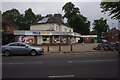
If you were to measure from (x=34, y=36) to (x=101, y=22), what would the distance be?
7625 centimetres

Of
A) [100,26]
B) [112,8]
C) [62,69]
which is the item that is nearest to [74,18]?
[100,26]

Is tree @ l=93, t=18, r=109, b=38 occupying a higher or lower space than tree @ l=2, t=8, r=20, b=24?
lower

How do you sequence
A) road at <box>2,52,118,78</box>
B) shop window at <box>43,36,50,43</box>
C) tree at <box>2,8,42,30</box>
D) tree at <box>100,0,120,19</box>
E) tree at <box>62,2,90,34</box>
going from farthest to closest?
tree at <box>2,8,42,30</box>, tree at <box>62,2,90,34</box>, shop window at <box>43,36,50,43</box>, tree at <box>100,0,120,19</box>, road at <box>2,52,118,78</box>

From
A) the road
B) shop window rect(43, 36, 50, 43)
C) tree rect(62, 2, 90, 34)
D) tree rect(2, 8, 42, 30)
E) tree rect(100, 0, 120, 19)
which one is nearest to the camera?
the road

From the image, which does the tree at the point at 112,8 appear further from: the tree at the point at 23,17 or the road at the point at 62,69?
the tree at the point at 23,17

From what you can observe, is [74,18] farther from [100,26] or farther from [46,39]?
[46,39]

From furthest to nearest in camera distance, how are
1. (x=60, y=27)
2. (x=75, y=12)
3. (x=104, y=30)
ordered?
(x=104, y=30) < (x=75, y=12) < (x=60, y=27)

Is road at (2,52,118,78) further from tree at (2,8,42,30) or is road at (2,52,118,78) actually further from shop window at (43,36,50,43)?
tree at (2,8,42,30)

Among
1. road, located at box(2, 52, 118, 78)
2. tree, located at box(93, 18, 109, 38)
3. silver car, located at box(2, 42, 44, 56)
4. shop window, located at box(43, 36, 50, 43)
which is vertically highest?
tree, located at box(93, 18, 109, 38)

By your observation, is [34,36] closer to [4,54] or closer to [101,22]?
[4,54]

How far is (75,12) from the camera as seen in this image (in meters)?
106

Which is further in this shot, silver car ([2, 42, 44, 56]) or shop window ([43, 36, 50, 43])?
shop window ([43, 36, 50, 43])

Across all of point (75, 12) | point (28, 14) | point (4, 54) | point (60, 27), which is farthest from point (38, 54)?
point (28, 14)

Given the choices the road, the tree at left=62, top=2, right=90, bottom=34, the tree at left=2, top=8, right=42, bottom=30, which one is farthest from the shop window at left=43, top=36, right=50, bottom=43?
the tree at left=2, top=8, right=42, bottom=30
